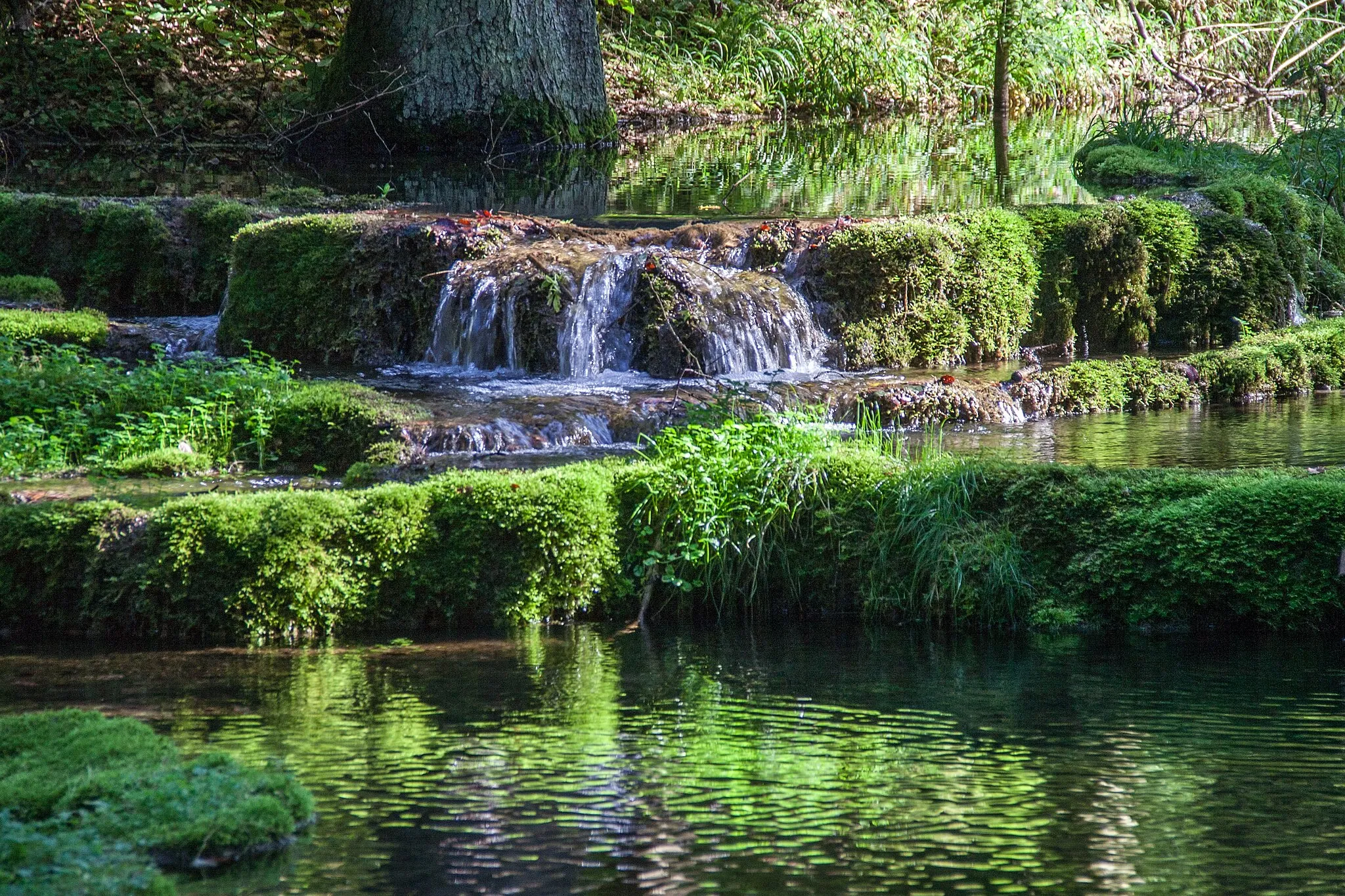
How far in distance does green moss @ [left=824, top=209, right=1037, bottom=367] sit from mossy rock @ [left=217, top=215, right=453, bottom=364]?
299cm

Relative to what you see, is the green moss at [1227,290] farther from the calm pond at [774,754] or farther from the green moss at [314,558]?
the green moss at [314,558]

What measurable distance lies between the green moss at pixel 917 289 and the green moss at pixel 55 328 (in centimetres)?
525

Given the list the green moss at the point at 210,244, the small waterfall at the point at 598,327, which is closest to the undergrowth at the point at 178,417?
the small waterfall at the point at 598,327

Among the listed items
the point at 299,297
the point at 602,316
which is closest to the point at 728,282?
the point at 602,316

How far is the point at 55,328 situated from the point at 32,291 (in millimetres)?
1367

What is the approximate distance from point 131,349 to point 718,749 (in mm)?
7109

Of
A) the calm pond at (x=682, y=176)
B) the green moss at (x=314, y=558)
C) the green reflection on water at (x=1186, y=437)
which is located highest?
the calm pond at (x=682, y=176)

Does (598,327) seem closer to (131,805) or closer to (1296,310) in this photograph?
(1296,310)

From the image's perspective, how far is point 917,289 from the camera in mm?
10750

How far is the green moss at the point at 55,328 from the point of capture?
980 centimetres

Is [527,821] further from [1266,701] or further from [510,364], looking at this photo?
[510,364]

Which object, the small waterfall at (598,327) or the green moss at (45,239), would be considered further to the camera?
the green moss at (45,239)

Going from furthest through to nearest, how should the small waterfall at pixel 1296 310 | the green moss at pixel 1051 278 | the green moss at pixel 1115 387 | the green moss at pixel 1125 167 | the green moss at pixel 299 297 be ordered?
1. the green moss at pixel 1125 167
2. the small waterfall at pixel 1296 310
3. the green moss at pixel 1051 278
4. the green moss at pixel 299 297
5. the green moss at pixel 1115 387

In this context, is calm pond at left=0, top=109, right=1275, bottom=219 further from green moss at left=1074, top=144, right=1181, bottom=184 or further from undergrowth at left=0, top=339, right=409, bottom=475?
undergrowth at left=0, top=339, right=409, bottom=475
